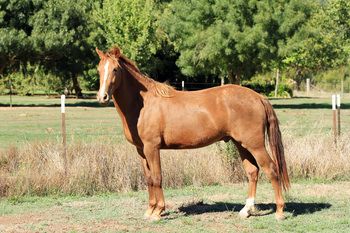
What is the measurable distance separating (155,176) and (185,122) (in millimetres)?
914

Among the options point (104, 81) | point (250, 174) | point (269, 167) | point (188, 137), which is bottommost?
point (250, 174)

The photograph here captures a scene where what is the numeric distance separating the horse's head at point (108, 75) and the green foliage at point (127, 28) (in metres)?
39.1

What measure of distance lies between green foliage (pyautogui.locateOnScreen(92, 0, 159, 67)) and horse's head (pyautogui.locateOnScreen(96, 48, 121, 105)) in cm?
3909

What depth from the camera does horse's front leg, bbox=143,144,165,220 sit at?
30.7 ft

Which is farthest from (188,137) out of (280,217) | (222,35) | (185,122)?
(222,35)

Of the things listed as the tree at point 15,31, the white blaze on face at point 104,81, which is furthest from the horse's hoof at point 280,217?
the tree at point 15,31

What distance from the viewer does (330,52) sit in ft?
166

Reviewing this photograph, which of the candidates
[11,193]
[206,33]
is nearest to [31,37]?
[206,33]

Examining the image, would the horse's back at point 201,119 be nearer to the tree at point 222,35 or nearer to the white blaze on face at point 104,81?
the white blaze on face at point 104,81

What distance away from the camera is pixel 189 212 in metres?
10.0

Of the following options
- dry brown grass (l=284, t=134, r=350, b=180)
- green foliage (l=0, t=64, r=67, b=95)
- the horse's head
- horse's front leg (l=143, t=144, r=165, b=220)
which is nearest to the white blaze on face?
the horse's head

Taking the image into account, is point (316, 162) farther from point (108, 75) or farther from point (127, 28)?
point (127, 28)

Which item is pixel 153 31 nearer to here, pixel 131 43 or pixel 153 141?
pixel 131 43

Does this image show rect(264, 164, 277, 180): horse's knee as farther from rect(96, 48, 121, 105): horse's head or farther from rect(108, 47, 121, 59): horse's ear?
rect(108, 47, 121, 59): horse's ear
